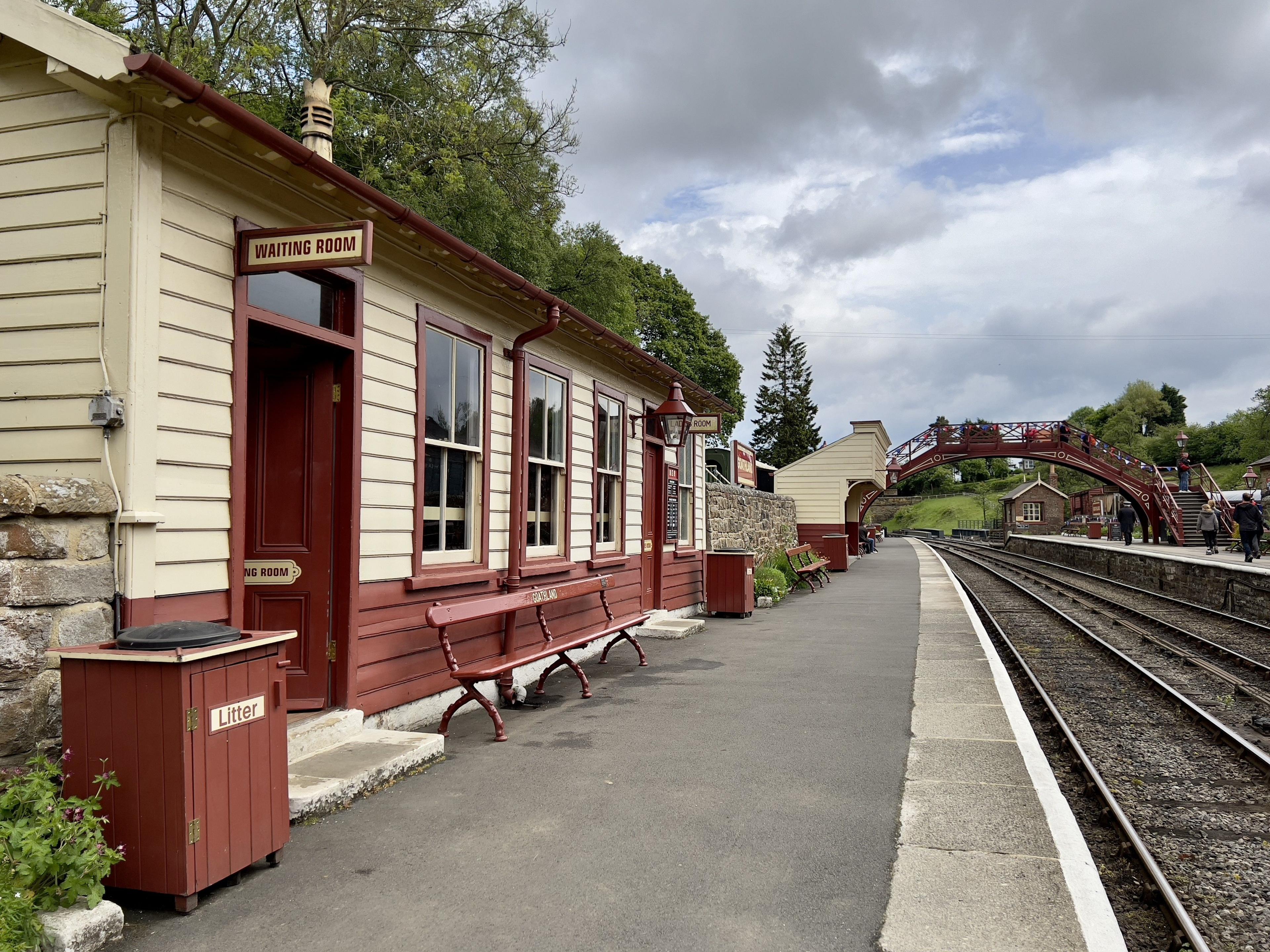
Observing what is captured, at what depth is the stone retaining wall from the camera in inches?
632

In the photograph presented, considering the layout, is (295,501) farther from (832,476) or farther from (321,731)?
(832,476)

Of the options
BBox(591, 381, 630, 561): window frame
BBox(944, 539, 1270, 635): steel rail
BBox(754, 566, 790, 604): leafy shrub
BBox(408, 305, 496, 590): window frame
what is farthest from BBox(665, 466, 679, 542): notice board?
BBox(944, 539, 1270, 635): steel rail

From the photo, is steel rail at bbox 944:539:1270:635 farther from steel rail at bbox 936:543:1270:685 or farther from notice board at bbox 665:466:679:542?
notice board at bbox 665:466:679:542

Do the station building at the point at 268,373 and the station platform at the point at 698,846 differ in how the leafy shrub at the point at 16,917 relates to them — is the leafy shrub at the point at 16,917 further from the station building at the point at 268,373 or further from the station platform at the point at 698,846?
the station building at the point at 268,373

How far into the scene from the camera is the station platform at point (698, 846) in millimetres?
3389

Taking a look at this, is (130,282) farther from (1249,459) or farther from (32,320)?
(1249,459)

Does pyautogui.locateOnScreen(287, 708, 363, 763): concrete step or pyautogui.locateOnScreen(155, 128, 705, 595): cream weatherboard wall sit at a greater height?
pyautogui.locateOnScreen(155, 128, 705, 595): cream weatherboard wall

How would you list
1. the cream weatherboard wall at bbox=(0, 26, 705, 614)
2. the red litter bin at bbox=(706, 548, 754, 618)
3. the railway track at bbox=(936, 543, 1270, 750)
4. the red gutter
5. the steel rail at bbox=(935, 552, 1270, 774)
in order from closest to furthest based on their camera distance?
the red gutter, the cream weatherboard wall at bbox=(0, 26, 705, 614), the steel rail at bbox=(935, 552, 1270, 774), the railway track at bbox=(936, 543, 1270, 750), the red litter bin at bbox=(706, 548, 754, 618)

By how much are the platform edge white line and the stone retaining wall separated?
11.9 meters

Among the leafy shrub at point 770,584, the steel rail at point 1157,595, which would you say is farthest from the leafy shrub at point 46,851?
the steel rail at point 1157,595

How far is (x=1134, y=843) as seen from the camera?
188 inches

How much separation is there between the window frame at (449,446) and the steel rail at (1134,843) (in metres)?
4.60

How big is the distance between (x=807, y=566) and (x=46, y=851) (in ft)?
59.0

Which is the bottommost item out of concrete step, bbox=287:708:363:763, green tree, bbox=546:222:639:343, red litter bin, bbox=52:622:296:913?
concrete step, bbox=287:708:363:763
